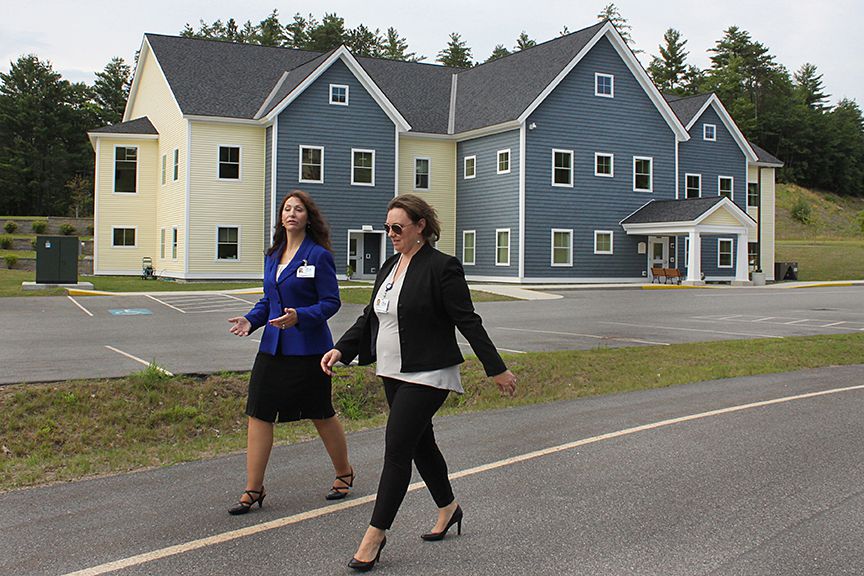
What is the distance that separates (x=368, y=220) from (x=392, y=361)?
108 feet

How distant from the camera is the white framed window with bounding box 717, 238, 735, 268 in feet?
143

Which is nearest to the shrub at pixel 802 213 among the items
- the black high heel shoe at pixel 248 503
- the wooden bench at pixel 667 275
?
the wooden bench at pixel 667 275

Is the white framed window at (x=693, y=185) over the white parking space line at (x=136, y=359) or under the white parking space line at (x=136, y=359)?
over

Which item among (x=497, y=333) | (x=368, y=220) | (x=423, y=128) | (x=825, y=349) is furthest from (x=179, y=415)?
(x=423, y=128)

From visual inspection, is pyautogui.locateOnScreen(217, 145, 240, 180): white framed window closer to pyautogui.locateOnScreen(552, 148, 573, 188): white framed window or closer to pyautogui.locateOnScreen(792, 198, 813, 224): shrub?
pyautogui.locateOnScreen(552, 148, 573, 188): white framed window

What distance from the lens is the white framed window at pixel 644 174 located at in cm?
4088

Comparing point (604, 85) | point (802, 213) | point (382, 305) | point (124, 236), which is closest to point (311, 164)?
point (124, 236)

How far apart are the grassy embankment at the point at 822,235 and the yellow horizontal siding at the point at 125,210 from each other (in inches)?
1361

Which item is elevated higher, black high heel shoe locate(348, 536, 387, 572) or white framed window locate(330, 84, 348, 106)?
white framed window locate(330, 84, 348, 106)

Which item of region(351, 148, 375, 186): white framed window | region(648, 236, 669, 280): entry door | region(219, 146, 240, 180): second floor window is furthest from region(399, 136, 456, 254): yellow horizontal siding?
region(648, 236, 669, 280): entry door

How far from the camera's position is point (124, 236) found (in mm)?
40031

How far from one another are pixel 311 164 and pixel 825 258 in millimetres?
36215

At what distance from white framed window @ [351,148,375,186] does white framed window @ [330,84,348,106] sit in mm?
2016

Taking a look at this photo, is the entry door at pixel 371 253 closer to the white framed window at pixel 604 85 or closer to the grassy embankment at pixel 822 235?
the white framed window at pixel 604 85
